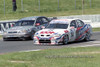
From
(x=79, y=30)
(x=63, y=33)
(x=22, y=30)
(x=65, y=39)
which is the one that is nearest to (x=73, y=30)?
(x=79, y=30)

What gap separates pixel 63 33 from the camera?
19281 mm

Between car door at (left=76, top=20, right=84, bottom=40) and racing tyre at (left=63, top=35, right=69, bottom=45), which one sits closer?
racing tyre at (left=63, top=35, right=69, bottom=45)

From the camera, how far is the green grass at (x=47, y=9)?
146 feet

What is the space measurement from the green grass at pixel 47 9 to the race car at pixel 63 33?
21060 mm

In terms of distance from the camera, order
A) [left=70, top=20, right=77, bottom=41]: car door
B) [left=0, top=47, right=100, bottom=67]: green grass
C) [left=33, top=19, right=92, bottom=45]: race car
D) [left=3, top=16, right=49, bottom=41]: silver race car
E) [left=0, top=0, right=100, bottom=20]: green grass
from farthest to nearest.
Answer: [left=0, top=0, right=100, bottom=20]: green grass, [left=3, top=16, right=49, bottom=41]: silver race car, [left=70, top=20, right=77, bottom=41]: car door, [left=33, top=19, right=92, bottom=45]: race car, [left=0, top=47, right=100, bottom=67]: green grass

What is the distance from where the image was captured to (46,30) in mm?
19562

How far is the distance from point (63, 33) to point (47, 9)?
98.1ft

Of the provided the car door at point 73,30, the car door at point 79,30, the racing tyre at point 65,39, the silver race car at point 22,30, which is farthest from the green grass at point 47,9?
the racing tyre at point 65,39

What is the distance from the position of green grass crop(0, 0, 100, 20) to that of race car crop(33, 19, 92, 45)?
2106 cm

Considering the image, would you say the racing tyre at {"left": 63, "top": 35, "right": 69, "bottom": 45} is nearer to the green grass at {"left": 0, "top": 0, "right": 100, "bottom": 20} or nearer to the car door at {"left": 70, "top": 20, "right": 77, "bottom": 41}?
the car door at {"left": 70, "top": 20, "right": 77, "bottom": 41}

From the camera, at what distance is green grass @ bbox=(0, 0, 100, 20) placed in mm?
44513

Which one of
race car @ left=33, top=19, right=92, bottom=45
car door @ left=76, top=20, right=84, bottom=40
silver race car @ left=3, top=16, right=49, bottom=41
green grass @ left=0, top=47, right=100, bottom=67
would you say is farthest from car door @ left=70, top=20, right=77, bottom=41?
green grass @ left=0, top=47, right=100, bottom=67

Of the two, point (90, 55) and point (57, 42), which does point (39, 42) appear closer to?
point (57, 42)

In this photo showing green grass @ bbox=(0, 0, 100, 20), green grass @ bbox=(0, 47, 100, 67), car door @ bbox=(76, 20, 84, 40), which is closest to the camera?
green grass @ bbox=(0, 47, 100, 67)
